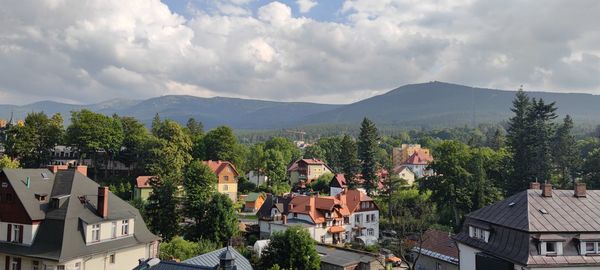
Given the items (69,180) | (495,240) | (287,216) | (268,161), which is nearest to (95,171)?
(268,161)

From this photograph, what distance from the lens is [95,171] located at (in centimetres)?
7631

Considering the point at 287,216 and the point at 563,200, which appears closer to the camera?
the point at 563,200

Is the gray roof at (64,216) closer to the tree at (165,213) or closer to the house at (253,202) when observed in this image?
the tree at (165,213)

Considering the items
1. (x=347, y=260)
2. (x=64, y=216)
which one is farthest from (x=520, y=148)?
(x=64, y=216)

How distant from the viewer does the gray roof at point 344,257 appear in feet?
141

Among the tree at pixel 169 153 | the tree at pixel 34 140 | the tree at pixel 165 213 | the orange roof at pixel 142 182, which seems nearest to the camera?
the tree at pixel 165 213

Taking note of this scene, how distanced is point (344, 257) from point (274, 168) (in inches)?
1835

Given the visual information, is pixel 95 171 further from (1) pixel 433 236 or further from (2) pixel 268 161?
(1) pixel 433 236

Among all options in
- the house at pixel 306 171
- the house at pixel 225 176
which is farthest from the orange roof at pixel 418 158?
the house at pixel 225 176

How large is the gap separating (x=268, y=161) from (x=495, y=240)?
63.5 meters

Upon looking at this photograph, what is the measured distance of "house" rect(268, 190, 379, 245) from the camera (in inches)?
2226

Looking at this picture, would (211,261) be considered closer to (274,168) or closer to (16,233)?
(16,233)

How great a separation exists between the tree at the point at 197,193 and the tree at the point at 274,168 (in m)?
35.1

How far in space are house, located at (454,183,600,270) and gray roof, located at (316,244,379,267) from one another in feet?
42.1
